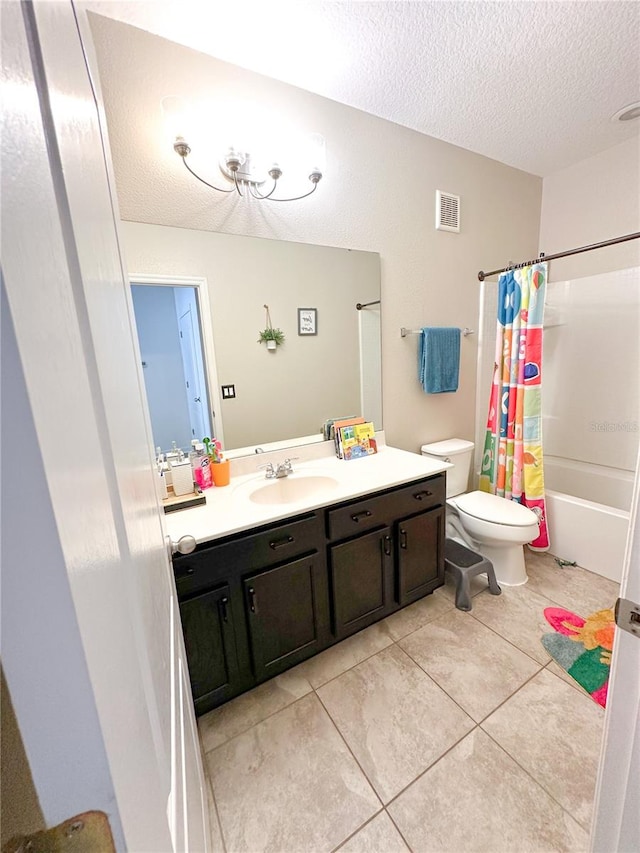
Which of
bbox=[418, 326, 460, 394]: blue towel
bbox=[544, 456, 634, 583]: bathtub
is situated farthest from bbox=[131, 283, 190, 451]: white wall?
bbox=[544, 456, 634, 583]: bathtub

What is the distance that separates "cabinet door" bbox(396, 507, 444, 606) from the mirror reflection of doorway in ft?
3.48

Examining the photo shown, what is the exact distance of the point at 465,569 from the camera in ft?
6.06

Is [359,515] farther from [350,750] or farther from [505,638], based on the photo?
[505,638]

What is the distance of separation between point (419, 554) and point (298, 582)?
2.23 ft

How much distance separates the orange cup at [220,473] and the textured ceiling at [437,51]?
5.64ft

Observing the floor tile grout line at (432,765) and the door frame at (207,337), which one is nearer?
the floor tile grout line at (432,765)

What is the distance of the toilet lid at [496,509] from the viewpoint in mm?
1869

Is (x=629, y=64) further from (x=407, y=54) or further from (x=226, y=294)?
(x=226, y=294)

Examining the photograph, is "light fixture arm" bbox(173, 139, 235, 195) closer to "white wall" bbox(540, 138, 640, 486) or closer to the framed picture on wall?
the framed picture on wall

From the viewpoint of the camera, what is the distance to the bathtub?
1966 mm

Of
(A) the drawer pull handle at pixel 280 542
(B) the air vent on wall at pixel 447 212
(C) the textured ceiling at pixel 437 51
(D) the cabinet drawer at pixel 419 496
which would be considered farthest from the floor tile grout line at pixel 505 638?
(C) the textured ceiling at pixel 437 51

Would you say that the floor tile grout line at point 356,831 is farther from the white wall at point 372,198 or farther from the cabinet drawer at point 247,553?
the white wall at point 372,198

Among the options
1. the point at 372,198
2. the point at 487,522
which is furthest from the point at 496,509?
the point at 372,198

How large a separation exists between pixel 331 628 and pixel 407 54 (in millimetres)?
2514
